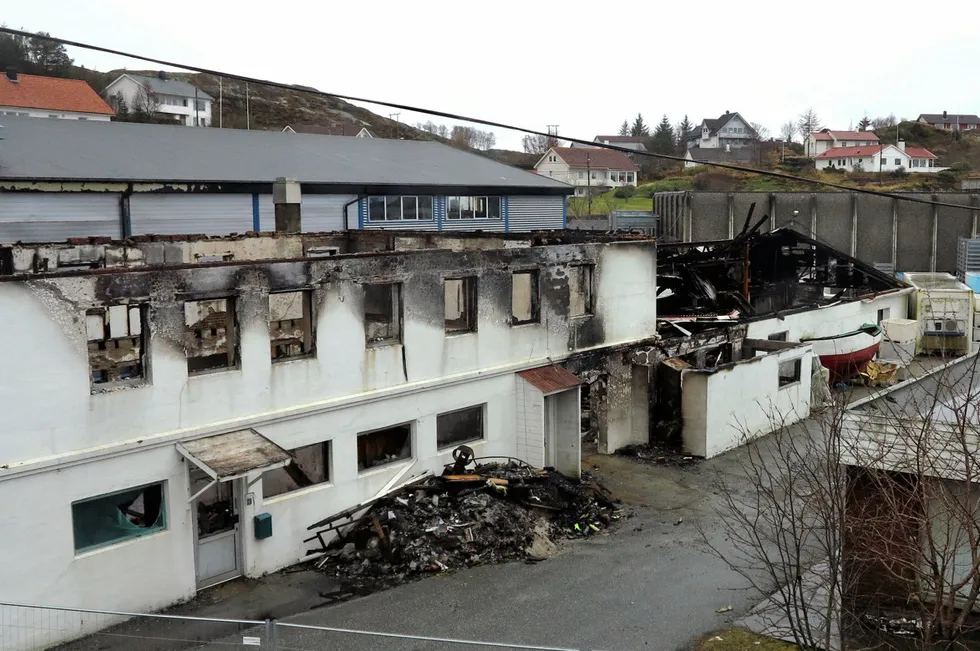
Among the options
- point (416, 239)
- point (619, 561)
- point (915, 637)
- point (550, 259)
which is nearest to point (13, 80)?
point (416, 239)

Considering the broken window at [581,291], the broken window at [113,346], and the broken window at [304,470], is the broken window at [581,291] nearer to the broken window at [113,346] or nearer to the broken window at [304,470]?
the broken window at [304,470]

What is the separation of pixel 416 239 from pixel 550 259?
4.77 meters

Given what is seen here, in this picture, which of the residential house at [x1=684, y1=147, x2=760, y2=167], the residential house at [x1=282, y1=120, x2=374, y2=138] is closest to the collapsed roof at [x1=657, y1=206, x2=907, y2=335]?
the residential house at [x1=282, y1=120, x2=374, y2=138]

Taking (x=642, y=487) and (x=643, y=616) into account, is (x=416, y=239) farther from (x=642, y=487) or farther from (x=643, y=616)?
(x=643, y=616)

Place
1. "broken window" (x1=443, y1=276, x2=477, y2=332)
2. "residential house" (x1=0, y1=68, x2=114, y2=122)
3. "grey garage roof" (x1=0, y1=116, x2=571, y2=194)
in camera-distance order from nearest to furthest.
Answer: "broken window" (x1=443, y1=276, x2=477, y2=332) → "grey garage roof" (x1=0, y1=116, x2=571, y2=194) → "residential house" (x1=0, y1=68, x2=114, y2=122)

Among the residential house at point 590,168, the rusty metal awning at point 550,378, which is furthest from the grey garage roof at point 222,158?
the residential house at point 590,168

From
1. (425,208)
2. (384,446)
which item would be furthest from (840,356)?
(384,446)

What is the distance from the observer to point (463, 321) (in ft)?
65.3

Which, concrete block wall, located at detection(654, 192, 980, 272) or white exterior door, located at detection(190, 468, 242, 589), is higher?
concrete block wall, located at detection(654, 192, 980, 272)

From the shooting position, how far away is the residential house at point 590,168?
9881cm

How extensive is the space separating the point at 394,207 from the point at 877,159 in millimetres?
78301

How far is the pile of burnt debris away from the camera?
1603cm

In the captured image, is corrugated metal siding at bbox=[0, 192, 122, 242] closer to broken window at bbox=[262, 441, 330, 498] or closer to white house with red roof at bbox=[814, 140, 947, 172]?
broken window at bbox=[262, 441, 330, 498]

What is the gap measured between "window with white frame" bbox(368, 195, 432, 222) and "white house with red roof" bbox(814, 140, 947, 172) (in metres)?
71.5
